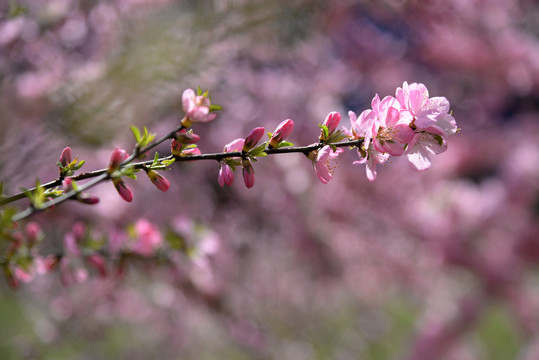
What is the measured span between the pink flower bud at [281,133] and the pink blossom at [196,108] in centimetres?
7

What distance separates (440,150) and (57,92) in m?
0.81

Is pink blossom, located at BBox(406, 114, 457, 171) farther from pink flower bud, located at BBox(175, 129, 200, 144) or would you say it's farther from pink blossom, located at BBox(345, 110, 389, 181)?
pink flower bud, located at BBox(175, 129, 200, 144)

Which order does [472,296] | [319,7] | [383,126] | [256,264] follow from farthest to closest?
[256,264], [472,296], [319,7], [383,126]

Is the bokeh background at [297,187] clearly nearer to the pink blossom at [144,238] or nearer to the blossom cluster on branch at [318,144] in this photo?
the pink blossom at [144,238]

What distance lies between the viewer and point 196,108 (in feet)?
1.60

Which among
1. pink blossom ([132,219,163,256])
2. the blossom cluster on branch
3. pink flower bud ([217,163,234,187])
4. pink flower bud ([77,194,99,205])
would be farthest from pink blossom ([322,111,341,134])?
pink blossom ([132,219,163,256])

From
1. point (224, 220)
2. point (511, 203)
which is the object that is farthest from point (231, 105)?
point (511, 203)

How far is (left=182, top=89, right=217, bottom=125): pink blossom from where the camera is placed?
49 cm

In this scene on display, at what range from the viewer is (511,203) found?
249cm

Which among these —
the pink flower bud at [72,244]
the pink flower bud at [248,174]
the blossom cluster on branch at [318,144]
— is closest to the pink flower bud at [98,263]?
the pink flower bud at [72,244]

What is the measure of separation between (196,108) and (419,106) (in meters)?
0.23

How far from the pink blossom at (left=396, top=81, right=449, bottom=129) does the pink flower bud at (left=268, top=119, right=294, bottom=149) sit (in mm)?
116

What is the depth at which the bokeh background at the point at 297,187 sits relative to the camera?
1224 mm

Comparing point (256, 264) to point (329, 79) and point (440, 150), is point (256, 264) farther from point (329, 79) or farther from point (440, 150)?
point (440, 150)
